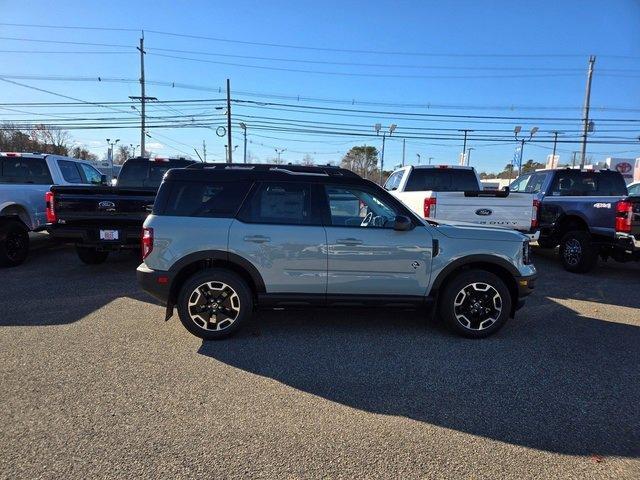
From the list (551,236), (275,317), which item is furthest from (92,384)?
(551,236)

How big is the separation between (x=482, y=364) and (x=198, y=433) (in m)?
2.77

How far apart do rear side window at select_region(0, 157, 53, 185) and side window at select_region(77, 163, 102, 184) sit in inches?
50.5

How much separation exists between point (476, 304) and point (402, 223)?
4.21 feet

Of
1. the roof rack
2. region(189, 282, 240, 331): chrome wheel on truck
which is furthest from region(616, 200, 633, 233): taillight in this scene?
region(189, 282, 240, 331): chrome wheel on truck

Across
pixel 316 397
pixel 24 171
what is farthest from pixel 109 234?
pixel 316 397

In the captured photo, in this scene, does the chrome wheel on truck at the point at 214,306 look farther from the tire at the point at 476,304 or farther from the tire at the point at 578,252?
the tire at the point at 578,252

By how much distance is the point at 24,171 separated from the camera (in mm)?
9656

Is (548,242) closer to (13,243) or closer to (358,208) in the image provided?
(358,208)

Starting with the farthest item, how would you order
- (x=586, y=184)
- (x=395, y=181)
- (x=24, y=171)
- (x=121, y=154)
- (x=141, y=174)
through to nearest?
(x=121, y=154) → (x=395, y=181) → (x=141, y=174) → (x=586, y=184) → (x=24, y=171)

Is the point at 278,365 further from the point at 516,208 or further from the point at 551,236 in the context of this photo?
the point at 551,236

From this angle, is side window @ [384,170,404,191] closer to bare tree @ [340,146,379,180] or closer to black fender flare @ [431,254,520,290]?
black fender flare @ [431,254,520,290]

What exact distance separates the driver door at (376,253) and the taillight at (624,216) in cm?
494

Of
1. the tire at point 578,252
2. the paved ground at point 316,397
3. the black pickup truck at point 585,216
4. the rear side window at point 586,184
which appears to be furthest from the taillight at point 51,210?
the rear side window at point 586,184

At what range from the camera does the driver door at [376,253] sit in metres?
4.88
